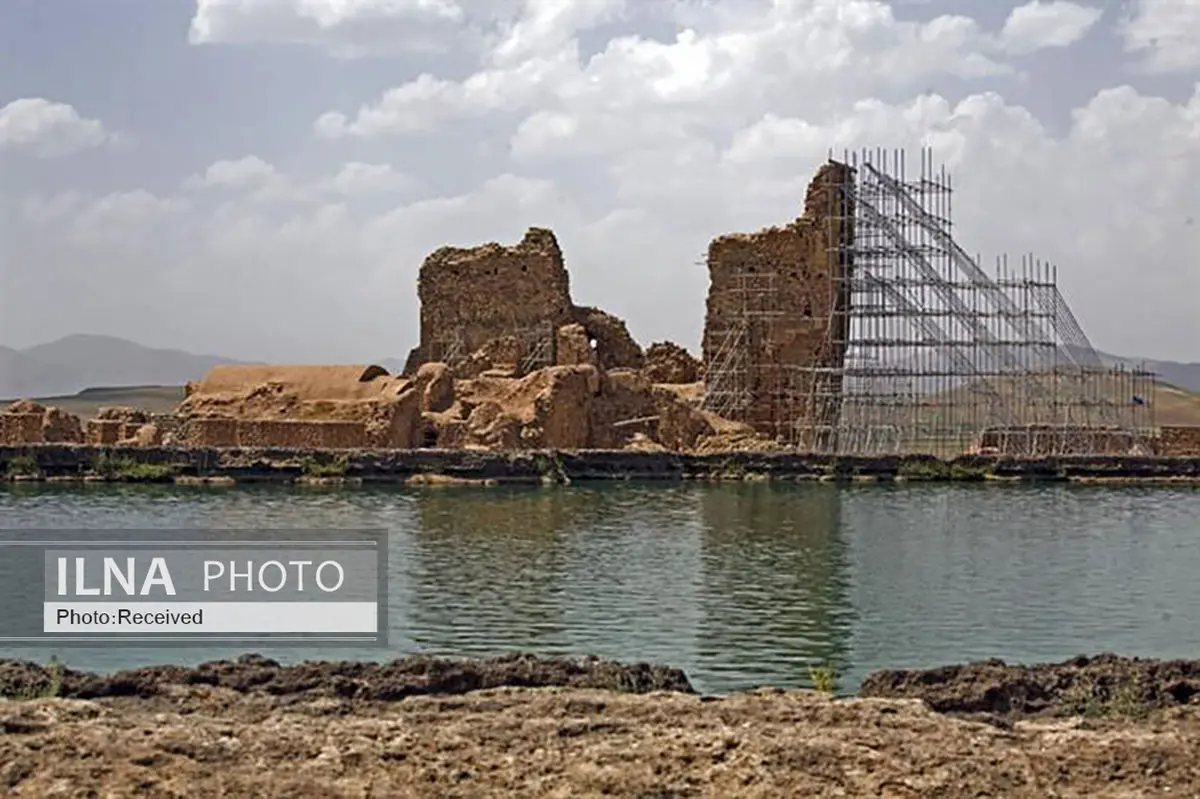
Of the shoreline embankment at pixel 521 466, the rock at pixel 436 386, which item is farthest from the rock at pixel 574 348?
the shoreline embankment at pixel 521 466

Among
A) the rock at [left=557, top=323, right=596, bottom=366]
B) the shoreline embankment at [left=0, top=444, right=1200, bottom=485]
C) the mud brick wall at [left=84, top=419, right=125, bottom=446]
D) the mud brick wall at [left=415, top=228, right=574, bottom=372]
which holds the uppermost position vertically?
the mud brick wall at [left=415, top=228, right=574, bottom=372]

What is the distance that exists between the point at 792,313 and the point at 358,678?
34.8 metres

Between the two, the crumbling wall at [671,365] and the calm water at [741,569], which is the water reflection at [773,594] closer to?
the calm water at [741,569]

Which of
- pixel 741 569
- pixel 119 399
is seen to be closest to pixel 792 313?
pixel 741 569

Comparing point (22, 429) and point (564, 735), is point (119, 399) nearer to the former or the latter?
point (22, 429)

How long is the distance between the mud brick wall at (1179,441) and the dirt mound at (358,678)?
117 feet

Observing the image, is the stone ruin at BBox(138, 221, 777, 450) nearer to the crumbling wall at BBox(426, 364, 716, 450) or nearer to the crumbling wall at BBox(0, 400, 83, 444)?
the crumbling wall at BBox(426, 364, 716, 450)

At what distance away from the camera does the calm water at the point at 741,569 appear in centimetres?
1298

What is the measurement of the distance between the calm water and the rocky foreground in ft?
9.28

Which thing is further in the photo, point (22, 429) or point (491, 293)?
point (491, 293)

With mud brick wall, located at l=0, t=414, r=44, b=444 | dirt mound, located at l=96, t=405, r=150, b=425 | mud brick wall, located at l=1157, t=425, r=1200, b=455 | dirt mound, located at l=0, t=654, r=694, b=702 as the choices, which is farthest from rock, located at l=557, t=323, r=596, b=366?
dirt mound, located at l=0, t=654, r=694, b=702

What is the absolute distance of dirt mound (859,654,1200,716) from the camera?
326 inches

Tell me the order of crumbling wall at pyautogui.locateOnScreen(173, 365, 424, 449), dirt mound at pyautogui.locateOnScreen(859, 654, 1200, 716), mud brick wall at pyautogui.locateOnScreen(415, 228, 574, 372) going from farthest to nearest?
1. mud brick wall at pyautogui.locateOnScreen(415, 228, 574, 372)
2. crumbling wall at pyautogui.locateOnScreen(173, 365, 424, 449)
3. dirt mound at pyautogui.locateOnScreen(859, 654, 1200, 716)

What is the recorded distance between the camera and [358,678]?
28.0 ft
